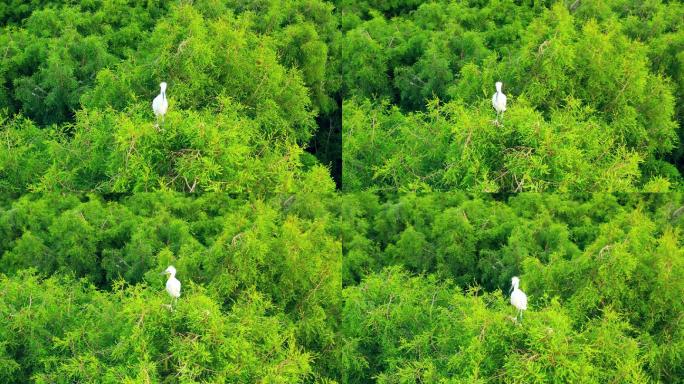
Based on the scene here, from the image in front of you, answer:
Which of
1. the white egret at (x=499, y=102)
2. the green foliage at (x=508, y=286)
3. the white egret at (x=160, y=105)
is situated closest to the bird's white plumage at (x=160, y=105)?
the white egret at (x=160, y=105)

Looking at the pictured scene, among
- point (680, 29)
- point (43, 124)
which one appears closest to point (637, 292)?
point (680, 29)

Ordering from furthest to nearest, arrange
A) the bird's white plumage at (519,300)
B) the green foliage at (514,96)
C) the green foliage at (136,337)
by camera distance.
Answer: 1. the green foliage at (514,96)
2. the bird's white plumage at (519,300)
3. the green foliage at (136,337)

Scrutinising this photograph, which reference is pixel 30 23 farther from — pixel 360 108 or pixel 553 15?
pixel 553 15

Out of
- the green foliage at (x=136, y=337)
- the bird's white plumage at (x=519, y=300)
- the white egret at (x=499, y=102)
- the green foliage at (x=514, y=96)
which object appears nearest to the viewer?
the green foliage at (x=136, y=337)

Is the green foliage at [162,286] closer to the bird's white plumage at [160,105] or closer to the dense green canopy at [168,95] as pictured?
the dense green canopy at [168,95]

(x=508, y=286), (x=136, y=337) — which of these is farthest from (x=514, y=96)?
(x=136, y=337)

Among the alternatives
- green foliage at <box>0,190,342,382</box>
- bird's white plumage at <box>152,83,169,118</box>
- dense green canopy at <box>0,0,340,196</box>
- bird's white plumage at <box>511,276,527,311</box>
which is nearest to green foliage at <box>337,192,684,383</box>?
bird's white plumage at <box>511,276,527,311</box>

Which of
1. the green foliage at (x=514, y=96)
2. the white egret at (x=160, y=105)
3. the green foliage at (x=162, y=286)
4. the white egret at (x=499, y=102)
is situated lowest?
the green foliage at (x=162, y=286)

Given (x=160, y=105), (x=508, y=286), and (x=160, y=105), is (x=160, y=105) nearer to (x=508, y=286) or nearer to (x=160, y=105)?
(x=160, y=105)

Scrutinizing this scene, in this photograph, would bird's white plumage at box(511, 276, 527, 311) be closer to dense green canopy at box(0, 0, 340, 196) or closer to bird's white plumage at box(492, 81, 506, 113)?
bird's white plumage at box(492, 81, 506, 113)
